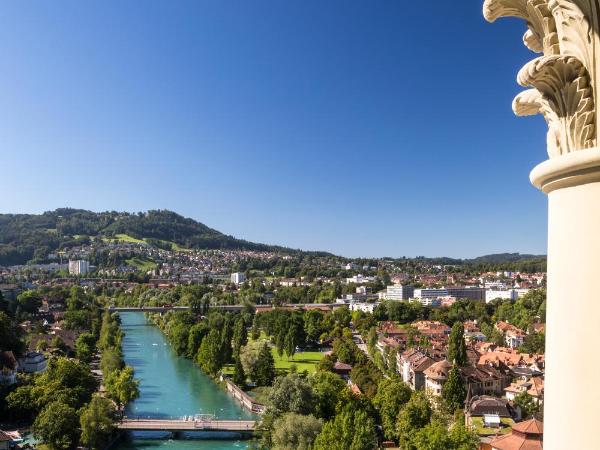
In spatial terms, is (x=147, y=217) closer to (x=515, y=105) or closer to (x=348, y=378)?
(x=348, y=378)

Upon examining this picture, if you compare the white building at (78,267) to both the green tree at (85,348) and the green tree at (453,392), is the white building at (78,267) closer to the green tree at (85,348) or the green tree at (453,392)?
the green tree at (85,348)

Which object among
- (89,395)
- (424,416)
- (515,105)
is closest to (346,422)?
(424,416)

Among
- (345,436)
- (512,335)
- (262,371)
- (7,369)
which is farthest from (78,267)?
(345,436)

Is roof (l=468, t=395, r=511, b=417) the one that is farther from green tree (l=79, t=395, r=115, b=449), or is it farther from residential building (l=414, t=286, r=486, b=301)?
residential building (l=414, t=286, r=486, b=301)

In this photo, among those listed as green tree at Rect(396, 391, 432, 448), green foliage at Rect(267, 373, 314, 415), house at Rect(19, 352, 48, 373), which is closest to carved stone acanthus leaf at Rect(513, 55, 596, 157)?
green tree at Rect(396, 391, 432, 448)

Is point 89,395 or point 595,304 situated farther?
point 89,395

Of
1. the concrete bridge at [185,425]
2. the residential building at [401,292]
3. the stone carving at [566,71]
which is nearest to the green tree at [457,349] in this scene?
the concrete bridge at [185,425]
